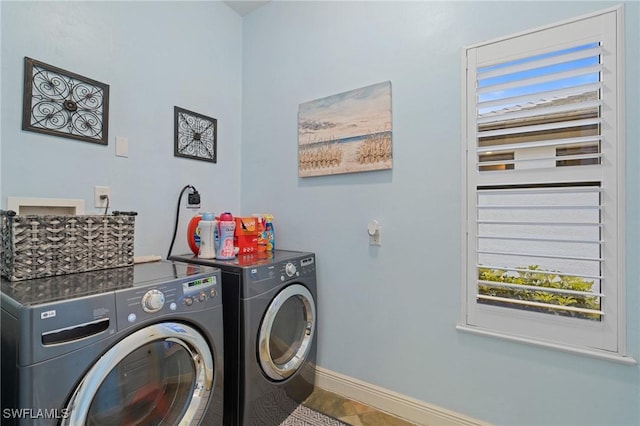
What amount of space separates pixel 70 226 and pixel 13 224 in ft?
0.54

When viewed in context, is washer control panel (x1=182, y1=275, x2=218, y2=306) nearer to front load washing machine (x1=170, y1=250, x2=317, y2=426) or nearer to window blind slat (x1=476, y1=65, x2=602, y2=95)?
front load washing machine (x1=170, y1=250, x2=317, y2=426)

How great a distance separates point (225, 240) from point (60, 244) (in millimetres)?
704

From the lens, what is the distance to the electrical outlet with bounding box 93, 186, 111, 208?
1535 millimetres

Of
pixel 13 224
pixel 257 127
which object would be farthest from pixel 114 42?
pixel 13 224

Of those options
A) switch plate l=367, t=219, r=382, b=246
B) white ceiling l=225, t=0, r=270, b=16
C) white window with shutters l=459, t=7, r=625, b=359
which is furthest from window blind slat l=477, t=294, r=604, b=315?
white ceiling l=225, t=0, r=270, b=16

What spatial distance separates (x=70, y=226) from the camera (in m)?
1.21

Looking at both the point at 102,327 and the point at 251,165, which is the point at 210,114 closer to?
the point at 251,165

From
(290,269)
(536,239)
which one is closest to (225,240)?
(290,269)

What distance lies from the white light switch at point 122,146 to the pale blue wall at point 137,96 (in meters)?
0.02

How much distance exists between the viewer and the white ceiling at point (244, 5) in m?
2.24

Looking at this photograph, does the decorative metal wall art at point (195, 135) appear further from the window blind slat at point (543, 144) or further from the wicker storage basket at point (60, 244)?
the window blind slat at point (543, 144)

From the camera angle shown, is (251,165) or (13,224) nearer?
(13,224)

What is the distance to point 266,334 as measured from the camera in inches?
57.9

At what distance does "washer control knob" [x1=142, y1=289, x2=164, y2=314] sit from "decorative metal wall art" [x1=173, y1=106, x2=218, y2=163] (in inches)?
44.9
